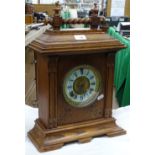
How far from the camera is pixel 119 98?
1.77m

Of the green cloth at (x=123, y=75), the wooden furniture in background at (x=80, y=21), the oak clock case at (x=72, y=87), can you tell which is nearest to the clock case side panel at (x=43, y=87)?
the oak clock case at (x=72, y=87)

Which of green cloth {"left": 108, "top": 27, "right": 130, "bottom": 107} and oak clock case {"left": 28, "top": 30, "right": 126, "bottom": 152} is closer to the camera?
oak clock case {"left": 28, "top": 30, "right": 126, "bottom": 152}

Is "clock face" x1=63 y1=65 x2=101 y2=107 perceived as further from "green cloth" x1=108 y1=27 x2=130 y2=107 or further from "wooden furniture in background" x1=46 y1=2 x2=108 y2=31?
"green cloth" x1=108 y1=27 x2=130 y2=107

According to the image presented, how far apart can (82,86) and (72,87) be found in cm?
3

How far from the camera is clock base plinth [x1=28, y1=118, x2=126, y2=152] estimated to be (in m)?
0.78

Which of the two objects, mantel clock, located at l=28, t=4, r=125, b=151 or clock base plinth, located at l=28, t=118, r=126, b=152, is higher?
mantel clock, located at l=28, t=4, r=125, b=151

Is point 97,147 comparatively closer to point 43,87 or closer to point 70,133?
point 70,133

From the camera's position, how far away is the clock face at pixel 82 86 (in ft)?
2.54

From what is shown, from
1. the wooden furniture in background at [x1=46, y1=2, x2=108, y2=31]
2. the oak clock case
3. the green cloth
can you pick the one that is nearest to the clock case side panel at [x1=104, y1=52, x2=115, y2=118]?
the oak clock case

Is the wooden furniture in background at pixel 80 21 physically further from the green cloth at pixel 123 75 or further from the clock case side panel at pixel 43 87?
the green cloth at pixel 123 75

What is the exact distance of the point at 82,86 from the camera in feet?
2.62

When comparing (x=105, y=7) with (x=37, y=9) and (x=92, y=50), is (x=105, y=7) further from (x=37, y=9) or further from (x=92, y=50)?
(x=92, y=50)
